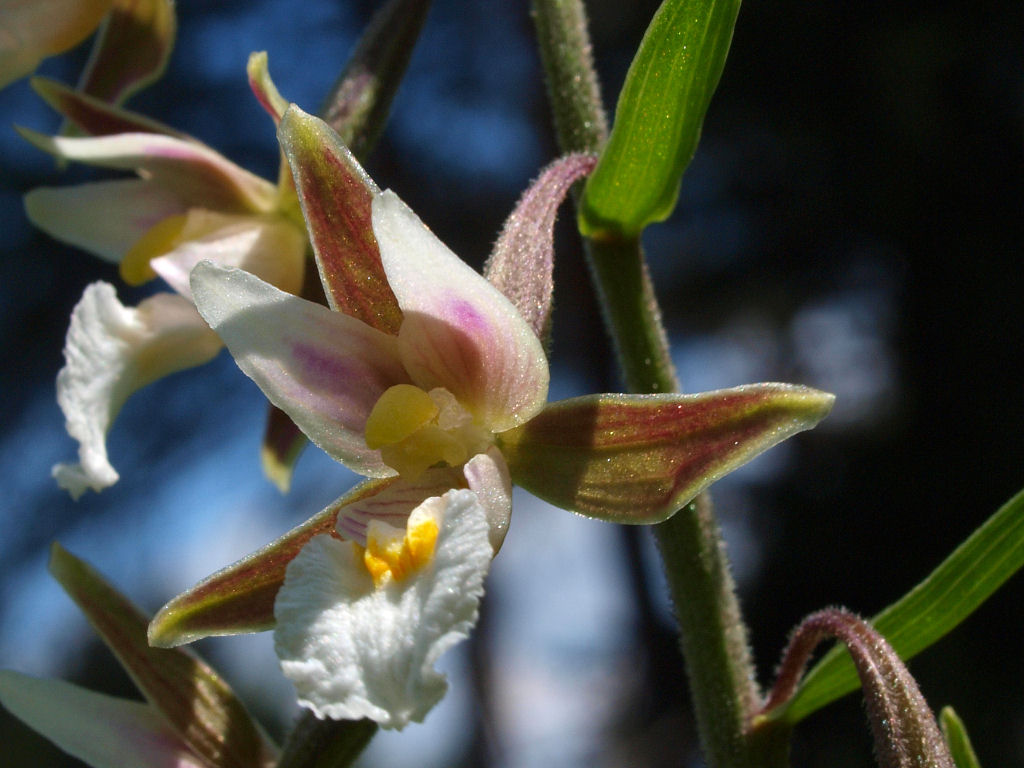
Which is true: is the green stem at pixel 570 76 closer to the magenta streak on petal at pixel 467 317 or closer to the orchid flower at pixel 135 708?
the magenta streak on petal at pixel 467 317

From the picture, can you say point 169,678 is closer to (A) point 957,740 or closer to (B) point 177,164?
(B) point 177,164

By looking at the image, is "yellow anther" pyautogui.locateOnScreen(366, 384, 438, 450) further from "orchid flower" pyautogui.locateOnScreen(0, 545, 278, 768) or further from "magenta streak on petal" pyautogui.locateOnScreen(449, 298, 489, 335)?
"orchid flower" pyautogui.locateOnScreen(0, 545, 278, 768)

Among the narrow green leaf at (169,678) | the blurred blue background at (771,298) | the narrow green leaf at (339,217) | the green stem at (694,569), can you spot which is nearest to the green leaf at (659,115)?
the green stem at (694,569)

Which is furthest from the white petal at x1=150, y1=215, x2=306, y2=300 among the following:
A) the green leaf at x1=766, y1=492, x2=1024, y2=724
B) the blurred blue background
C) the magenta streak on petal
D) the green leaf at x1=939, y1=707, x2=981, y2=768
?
the blurred blue background

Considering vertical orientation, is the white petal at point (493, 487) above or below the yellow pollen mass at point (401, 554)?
above

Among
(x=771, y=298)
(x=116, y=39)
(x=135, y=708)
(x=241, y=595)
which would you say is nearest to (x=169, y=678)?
(x=135, y=708)

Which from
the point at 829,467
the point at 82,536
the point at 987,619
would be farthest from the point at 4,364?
the point at 987,619
